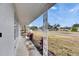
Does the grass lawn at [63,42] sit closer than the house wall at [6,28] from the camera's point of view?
Yes

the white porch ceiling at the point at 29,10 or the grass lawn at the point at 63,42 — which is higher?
the white porch ceiling at the point at 29,10

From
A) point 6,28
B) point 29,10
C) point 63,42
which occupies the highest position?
point 29,10

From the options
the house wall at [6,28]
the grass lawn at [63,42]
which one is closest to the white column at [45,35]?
the grass lawn at [63,42]

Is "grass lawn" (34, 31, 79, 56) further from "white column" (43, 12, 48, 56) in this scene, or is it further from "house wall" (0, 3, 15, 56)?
"house wall" (0, 3, 15, 56)

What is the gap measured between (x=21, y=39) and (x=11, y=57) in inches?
12.5

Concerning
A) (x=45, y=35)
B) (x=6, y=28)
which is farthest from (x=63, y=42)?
(x=6, y=28)

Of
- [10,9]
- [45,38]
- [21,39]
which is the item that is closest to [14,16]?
[10,9]

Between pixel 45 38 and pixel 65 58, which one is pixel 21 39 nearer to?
pixel 45 38

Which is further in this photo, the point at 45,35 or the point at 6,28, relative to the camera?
the point at 6,28

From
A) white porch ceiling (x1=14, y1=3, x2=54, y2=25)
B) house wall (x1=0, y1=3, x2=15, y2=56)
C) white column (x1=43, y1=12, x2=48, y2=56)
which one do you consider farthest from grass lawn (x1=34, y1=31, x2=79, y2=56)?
house wall (x1=0, y1=3, x2=15, y2=56)

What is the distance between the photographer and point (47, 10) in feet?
10.7

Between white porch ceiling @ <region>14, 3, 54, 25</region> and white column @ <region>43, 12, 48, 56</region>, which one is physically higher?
white porch ceiling @ <region>14, 3, 54, 25</region>

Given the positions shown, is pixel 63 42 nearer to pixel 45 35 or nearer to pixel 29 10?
pixel 45 35

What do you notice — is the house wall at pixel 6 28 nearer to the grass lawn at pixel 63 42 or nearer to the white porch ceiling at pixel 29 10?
the white porch ceiling at pixel 29 10
